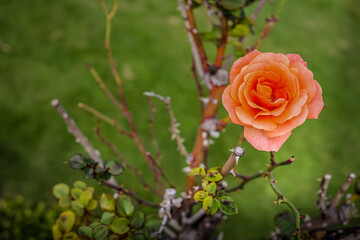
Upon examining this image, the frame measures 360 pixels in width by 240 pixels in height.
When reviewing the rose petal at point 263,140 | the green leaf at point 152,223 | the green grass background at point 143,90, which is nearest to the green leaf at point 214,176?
the rose petal at point 263,140

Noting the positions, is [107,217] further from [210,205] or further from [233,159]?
[233,159]

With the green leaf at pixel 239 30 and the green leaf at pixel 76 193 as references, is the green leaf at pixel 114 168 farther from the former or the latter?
the green leaf at pixel 239 30

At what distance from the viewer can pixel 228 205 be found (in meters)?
0.68

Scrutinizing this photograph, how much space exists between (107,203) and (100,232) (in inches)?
6.8

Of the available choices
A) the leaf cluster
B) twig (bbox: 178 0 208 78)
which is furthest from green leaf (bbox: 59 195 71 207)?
twig (bbox: 178 0 208 78)

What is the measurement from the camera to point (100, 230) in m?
0.73

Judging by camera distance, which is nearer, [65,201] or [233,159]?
[233,159]

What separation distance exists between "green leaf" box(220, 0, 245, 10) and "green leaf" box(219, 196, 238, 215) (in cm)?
57

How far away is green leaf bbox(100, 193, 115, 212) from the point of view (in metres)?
0.89

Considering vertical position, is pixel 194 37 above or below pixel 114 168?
above

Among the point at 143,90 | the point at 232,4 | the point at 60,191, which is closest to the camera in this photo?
the point at 232,4

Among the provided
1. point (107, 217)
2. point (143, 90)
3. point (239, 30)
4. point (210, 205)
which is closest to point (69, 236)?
point (107, 217)

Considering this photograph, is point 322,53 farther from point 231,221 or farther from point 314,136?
point 231,221

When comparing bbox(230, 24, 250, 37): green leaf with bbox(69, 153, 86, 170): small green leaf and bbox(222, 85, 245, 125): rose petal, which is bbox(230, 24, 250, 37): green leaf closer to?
bbox(222, 85, 245, 125): rose petal
